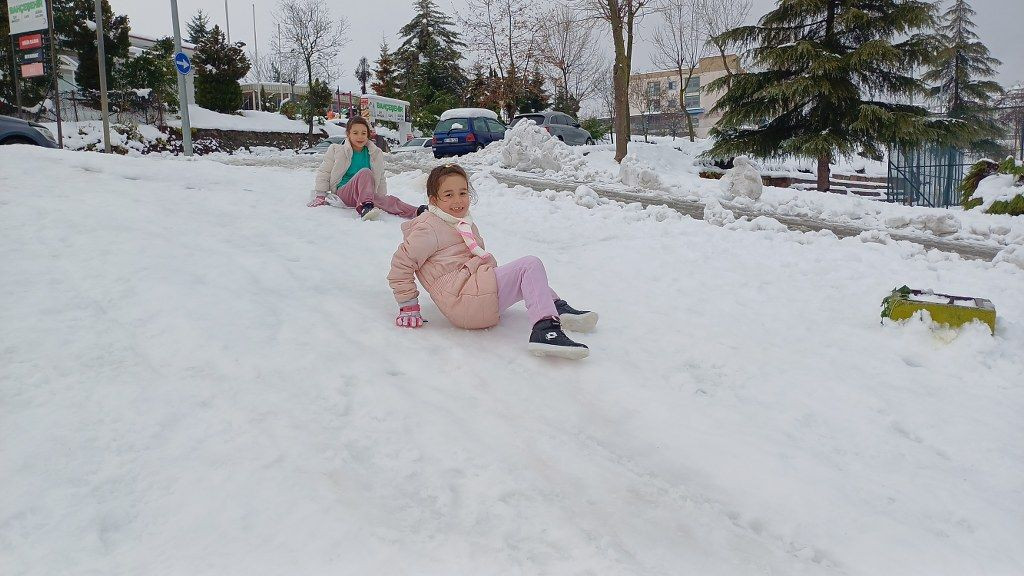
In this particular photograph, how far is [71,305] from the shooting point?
3.45 meters

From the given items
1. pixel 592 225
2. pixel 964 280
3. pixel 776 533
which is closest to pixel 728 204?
pixel 592 225

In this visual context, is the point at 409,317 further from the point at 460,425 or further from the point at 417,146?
the point at 417,146

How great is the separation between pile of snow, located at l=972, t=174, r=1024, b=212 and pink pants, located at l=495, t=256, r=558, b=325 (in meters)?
9.58

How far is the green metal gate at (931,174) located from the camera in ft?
53.2

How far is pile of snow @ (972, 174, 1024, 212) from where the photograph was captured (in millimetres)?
10039

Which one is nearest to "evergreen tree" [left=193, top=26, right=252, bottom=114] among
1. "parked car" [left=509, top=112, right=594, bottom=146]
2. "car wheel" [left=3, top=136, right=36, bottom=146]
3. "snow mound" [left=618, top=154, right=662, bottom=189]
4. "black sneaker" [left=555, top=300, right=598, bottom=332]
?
"parked car" [left=509, top=112, right=594, bottom=146]

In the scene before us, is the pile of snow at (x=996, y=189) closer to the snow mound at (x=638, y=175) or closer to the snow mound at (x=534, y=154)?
the snow mound at (x=638, y=175)

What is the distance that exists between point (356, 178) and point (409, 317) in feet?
13.5

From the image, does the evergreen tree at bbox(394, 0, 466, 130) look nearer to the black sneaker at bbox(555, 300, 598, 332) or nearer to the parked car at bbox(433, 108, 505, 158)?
the parked car at bbox(433, 108, 505, 158)

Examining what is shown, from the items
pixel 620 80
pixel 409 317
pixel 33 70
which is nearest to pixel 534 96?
pixel 620 80

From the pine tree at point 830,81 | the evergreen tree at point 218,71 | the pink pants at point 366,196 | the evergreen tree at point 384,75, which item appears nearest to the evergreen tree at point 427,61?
the evergreen tree at point 384,75

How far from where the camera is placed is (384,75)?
48.5 m

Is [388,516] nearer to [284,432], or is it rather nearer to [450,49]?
[284,432]

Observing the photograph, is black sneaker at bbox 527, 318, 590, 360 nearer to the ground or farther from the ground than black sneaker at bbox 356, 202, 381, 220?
nearer to the ground
